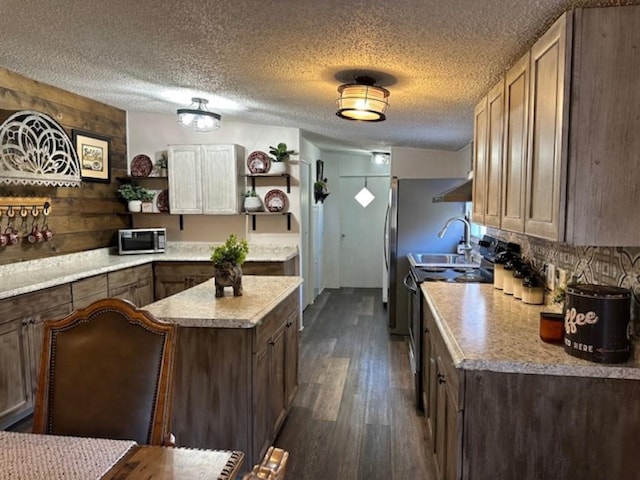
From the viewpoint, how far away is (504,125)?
2.08 meters

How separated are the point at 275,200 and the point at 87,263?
1934 mm

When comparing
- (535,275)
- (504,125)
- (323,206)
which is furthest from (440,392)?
(323,206)

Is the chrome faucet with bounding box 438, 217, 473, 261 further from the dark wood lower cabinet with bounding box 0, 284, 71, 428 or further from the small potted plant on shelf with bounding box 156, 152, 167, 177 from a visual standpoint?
the dark wood lower cabinet with bounding box 0, 284, 71, 428

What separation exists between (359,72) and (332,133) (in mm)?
2461

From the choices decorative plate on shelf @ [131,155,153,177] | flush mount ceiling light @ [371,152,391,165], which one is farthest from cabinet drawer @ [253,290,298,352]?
flush mount ceiling light @ [371,152,391,165]

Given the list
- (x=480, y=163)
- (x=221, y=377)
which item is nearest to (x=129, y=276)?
(x=221, y=377)

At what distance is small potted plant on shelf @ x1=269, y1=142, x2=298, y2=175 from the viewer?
15.4ft

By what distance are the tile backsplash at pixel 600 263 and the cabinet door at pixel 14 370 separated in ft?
10.3

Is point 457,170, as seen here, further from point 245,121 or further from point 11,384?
point 11,384

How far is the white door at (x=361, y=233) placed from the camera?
7.31 m

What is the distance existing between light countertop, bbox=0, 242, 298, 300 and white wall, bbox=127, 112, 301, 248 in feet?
0.43

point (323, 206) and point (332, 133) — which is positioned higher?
point (332, 133)

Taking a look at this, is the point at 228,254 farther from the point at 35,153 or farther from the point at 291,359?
the point at 35,153

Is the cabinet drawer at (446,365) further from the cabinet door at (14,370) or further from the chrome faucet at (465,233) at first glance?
the cabinet door at (14,370)
